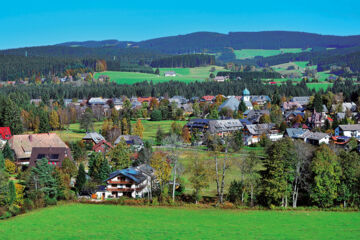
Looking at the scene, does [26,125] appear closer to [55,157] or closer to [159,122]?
[159,122]

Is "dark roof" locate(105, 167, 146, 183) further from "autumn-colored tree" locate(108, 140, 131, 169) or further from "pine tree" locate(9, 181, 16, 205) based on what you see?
"pine tree" locate(9, 181, 16, 205)

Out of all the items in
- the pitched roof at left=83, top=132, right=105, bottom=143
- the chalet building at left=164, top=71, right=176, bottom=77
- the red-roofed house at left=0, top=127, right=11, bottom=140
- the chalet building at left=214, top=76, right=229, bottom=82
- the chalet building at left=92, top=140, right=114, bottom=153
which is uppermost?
the chalet building at left=164, top=71, right=176, bottom=77

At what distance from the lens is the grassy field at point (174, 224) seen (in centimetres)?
2630

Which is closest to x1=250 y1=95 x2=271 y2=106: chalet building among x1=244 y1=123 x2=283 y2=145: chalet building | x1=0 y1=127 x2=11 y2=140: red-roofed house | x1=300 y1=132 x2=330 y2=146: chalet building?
x1=244 y1=123 x2=283 y2=145: chalet building

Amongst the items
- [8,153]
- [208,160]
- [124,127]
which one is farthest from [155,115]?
[8,153]

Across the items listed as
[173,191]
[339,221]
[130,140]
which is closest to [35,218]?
[173,191]

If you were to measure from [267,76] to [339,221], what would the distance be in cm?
15191

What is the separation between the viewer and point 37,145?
53875 mm

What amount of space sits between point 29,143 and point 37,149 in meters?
5.37

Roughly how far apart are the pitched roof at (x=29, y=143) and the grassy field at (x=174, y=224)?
19.9 metres

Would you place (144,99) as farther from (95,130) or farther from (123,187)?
(123,187)

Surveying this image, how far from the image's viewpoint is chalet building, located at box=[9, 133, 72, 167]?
4781 cm

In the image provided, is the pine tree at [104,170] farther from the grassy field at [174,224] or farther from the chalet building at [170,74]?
the chalet building at [170,74]

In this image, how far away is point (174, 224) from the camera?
2884 cm
